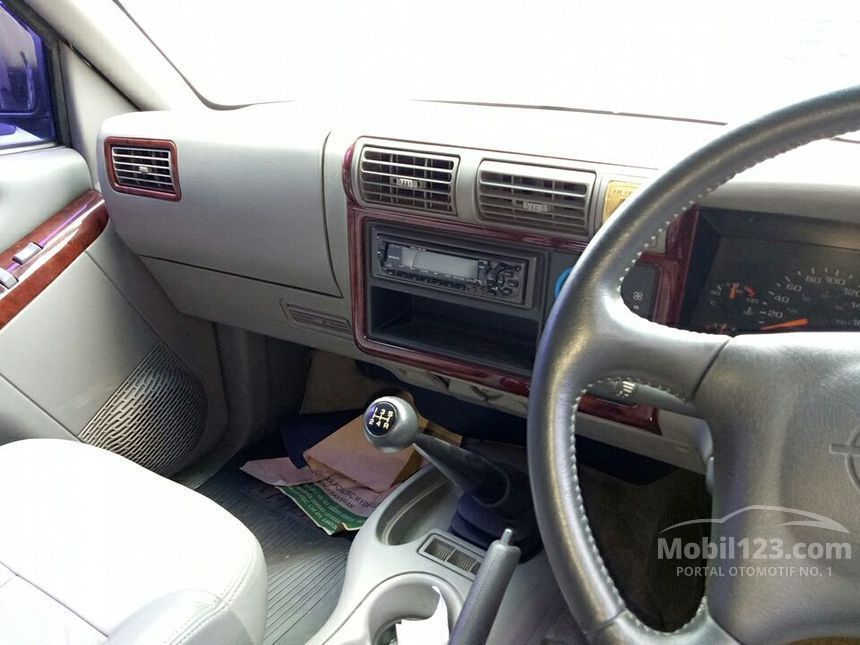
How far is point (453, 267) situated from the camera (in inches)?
43.0

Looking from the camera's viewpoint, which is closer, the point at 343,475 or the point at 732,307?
the point at 732,307

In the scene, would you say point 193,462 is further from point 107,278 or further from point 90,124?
point 90,124

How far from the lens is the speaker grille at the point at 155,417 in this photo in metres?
1.49

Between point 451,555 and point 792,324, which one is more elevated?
point 792,324

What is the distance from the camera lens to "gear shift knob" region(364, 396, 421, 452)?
1.08 m

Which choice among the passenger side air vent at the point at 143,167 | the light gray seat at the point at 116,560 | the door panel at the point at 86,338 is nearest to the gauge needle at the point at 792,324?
the light gray seat at the point at 116,560

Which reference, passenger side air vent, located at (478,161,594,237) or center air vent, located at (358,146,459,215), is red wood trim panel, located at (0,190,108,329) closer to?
center air vent, located at (358,146,459,215)

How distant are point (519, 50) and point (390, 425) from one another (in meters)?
0.76

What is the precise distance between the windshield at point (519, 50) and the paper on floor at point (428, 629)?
34.7 inches

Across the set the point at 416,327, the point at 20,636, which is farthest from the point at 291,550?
the point at 20,636

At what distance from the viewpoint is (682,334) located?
596 mm

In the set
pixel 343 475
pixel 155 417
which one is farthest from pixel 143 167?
pixel 343 475

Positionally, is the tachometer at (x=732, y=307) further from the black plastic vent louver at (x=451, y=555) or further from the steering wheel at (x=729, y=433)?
the black plastic vent louver at (x=451, y=555)

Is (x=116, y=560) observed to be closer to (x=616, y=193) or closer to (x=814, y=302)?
(x=616, y=193)
